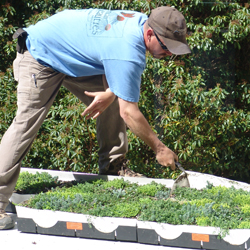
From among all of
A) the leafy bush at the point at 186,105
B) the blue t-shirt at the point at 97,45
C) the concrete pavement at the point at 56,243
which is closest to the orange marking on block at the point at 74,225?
the concrete pavement at the point at 56,243

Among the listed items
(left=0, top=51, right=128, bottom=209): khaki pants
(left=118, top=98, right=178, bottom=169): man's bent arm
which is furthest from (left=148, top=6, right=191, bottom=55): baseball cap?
(left=0, top=51, right=128, bottom=209): khaki pants

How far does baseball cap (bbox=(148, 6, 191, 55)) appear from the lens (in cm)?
238

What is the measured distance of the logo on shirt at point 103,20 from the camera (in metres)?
2.54

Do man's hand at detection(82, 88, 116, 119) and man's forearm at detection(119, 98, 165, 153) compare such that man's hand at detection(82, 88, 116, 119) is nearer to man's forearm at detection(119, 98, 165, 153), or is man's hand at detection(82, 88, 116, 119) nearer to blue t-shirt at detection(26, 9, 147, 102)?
blue t-shirt at detection(26, 9, 147, 102)

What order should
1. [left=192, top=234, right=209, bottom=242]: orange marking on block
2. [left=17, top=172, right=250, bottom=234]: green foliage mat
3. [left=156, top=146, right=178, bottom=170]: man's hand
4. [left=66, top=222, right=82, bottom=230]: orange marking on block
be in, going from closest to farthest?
[left=192, top=234, right=209, bottom=242]: orange marking on block → [left=17, top=172, right=250, bottom=234]: green foliage mat → [left=66, top=222, right=82, bottom=230]: orange marking on block → [left=156, top=146, right=178, bottom=170]: man's hand

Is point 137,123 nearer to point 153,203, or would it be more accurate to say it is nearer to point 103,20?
point 153,203

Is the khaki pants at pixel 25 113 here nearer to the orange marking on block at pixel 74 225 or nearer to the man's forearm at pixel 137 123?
the orange marking on block at pixel 74 225

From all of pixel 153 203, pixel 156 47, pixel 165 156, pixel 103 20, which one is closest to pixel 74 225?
pixel 153 203

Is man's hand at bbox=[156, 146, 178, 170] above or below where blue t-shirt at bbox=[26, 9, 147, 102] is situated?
below

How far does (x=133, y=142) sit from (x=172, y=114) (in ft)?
1.77

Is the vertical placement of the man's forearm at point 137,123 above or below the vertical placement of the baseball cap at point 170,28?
below

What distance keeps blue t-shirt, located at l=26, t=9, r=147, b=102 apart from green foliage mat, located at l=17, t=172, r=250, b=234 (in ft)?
2.49

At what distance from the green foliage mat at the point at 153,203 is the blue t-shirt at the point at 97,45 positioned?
2.49 feet

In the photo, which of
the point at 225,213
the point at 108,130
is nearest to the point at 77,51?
the point at 108,130
